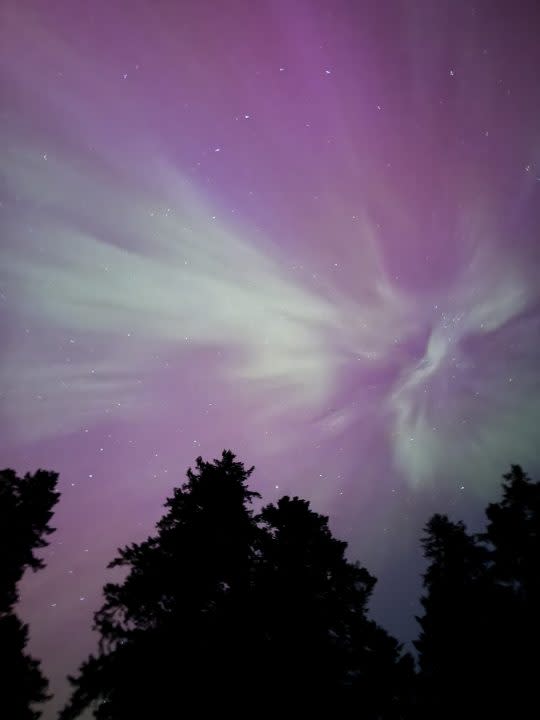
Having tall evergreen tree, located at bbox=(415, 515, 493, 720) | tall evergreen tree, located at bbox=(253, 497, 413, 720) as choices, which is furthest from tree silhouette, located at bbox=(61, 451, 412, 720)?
tall evergreen tree, located at bbox=(415, 515, 493, 720)

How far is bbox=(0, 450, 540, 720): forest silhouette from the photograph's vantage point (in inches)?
367

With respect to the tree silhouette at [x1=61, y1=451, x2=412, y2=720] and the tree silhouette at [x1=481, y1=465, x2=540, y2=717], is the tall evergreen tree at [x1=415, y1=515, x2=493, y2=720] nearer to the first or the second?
the tree silhouette at [x1=481, y1=465, x2=540, y2=717]

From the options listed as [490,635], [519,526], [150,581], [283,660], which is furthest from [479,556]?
[150,581]

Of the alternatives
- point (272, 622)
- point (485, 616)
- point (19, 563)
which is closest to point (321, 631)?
point (272, 622)

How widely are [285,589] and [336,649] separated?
2045 millimetres

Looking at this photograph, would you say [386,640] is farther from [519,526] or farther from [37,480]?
[37,480]

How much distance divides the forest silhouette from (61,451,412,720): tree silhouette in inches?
1.5

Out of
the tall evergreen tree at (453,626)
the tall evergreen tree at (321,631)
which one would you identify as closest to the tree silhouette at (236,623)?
the tall evergreen tree at (321,631)

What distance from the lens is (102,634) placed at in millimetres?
10742

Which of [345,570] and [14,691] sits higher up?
[345,570]

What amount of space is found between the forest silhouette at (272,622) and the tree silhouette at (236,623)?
0.04m

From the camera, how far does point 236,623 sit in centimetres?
1005

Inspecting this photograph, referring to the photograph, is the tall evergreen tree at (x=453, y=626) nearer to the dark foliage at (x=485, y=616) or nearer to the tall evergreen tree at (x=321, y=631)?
the dark foliage at (x=485, y=616)

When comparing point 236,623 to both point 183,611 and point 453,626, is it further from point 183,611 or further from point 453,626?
point 453,626
